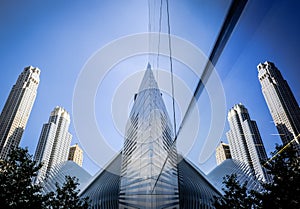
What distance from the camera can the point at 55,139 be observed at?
6375 cm

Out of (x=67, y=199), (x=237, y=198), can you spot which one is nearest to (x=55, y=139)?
(x=67, y=199)

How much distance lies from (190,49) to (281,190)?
2.97 metres

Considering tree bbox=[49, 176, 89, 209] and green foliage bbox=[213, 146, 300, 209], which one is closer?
green foliage bbox=[213, 146, 300, 209]

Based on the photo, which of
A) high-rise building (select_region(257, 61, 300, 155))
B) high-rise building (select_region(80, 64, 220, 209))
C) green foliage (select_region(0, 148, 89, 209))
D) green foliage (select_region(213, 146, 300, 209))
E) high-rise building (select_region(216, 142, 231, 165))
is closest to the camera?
high-rise building (select_region(257, 61, 300, 155))

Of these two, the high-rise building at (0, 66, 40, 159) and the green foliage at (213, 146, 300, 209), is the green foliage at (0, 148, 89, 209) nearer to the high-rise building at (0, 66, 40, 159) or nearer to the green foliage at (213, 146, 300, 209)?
the green foliage at (213, 146, 300, 209)

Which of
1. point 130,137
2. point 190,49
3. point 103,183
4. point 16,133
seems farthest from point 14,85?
point 190,49

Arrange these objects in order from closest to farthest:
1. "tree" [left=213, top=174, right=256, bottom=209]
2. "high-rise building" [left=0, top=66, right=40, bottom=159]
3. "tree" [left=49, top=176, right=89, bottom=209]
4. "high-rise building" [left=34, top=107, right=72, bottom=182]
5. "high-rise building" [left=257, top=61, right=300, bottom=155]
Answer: "high-rise building" [left=257, top=61, right=300, bottom=155] < "tree" [left=213, top=174, right=256, bottom=209] < "tree" [left=49, top=176, right=89, bottom=209] < "high-rise building" [left=0, top=66, right=40, bottom=159] < "high-rise building" [left=34, top=107, right=72, bottom=182]

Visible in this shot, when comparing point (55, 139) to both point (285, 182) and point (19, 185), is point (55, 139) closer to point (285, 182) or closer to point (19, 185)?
point (19, 185)

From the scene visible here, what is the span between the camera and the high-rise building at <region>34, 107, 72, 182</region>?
5819 cm

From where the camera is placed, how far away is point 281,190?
337 cm

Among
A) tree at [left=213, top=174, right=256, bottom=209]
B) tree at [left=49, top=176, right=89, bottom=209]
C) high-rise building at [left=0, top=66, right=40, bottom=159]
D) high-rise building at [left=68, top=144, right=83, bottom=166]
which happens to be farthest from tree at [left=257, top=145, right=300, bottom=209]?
high-rise building at [left=68, top=144, right=83, bottom=166]

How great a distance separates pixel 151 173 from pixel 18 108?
58853 millimetres

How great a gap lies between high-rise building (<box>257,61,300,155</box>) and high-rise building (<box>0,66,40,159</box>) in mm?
56156

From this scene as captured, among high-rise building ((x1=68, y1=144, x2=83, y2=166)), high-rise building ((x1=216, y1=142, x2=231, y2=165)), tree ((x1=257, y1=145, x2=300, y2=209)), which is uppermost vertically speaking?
high-rise building ((x1=68, y1=144, x2=83, y2=166))
